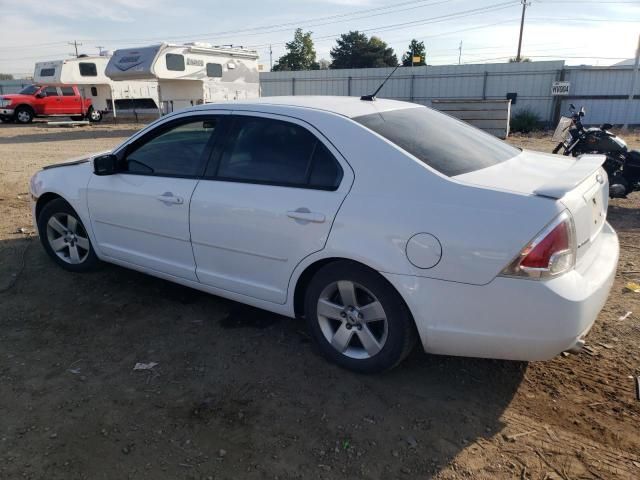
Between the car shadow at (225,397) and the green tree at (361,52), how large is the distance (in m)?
58.4

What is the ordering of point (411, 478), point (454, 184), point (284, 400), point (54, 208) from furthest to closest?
point (54, 208)
point (284, 400)
point (454, 184)
point (411, 478)

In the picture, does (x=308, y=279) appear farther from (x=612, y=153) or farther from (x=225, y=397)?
(x=612, y=153)

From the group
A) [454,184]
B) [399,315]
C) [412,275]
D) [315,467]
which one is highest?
[454,184]

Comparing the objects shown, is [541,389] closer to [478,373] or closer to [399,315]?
[478,373]

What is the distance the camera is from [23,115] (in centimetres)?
2459

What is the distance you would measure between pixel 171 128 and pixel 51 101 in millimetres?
24551

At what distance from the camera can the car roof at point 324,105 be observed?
132 inches

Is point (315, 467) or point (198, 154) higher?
point (198, 154)

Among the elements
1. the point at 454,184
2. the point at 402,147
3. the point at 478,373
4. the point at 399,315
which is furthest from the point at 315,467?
the point at 402,147

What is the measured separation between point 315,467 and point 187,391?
991 millimetres

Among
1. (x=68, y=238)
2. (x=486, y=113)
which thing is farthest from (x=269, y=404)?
(x=486, y=113)

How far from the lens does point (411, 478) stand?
2.37m

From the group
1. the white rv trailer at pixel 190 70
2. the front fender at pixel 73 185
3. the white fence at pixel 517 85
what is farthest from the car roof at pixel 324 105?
the white fence at pixel 517 85

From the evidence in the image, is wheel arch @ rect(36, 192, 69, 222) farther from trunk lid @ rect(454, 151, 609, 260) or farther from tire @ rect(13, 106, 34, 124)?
tire @ rect(13, 106, 34, 124)
